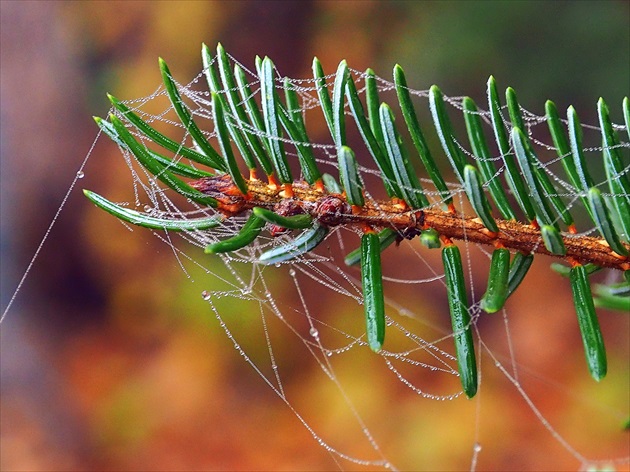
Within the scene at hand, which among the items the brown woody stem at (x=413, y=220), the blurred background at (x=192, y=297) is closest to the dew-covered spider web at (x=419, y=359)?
the blurred background at (x=192, y=297)

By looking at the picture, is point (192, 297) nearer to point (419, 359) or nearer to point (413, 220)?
point (419, 359)

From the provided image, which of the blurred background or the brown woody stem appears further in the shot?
the blurred background

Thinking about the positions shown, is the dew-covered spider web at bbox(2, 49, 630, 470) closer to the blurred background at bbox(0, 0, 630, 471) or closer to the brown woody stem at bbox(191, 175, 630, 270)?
the blurred background at bbox(0, 0, 630, 471)

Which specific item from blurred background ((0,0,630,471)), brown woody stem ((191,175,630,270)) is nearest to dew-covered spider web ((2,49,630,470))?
blurred background ((0,0,630,471))

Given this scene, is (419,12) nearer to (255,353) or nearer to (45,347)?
(255,353)

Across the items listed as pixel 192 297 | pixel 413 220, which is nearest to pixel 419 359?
pixel 192 297
